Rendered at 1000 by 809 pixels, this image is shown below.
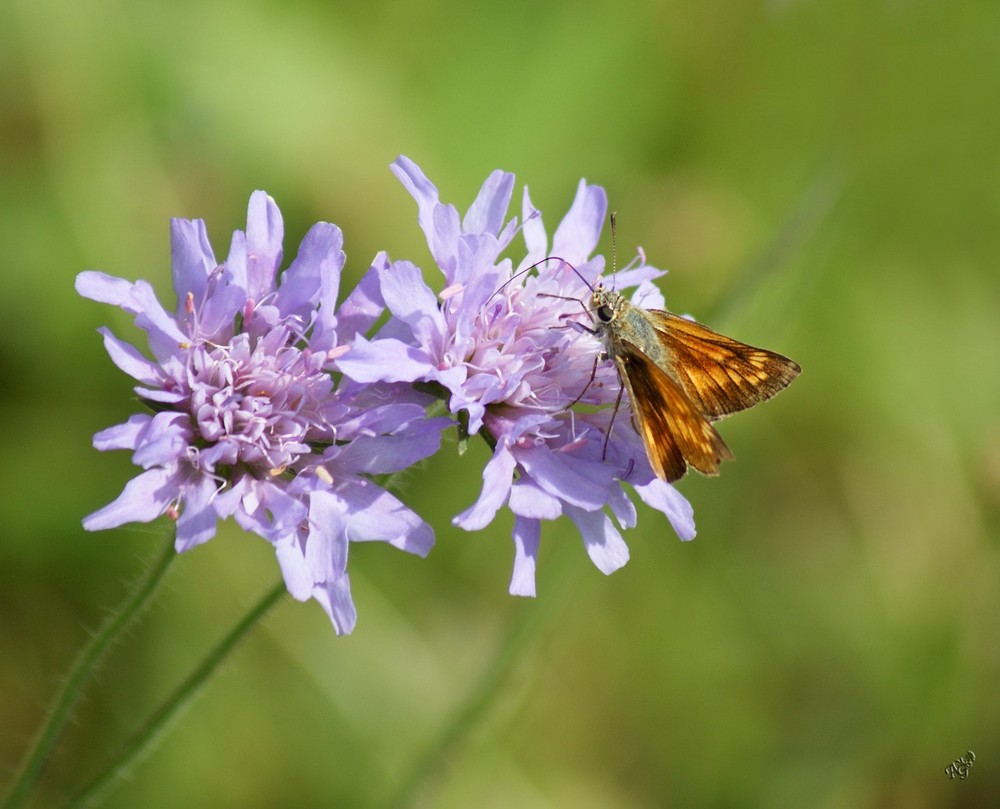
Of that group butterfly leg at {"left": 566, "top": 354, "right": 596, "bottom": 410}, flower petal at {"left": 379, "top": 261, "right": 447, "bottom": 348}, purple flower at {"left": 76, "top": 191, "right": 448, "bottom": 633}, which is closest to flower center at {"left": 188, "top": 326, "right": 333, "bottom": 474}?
purple flower at {"left": 76, "top": 191, "right": 448, "bottom": 633}

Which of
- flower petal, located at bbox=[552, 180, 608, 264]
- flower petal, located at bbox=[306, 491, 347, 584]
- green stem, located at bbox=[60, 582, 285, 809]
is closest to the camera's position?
flower petal, located at bbox=[306, 491, 347, 584]

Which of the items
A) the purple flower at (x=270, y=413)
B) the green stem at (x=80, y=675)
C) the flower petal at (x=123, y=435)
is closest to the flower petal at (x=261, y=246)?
the purple flower at (x=270, y=413)

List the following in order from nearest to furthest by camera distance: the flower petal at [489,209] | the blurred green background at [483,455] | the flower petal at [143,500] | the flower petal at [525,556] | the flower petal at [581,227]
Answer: the flower petal at [143,500] → the flower petal at [525,556] → the flower petal at [489,209] → the flower petal at [581,227] → the blurred green background at [483,455]

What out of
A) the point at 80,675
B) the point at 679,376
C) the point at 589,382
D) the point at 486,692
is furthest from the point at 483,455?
A: the point at 80,675

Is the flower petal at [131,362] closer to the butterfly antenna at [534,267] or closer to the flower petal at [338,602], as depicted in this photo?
the flower petal at [338,602]

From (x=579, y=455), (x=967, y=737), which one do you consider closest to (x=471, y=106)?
(x=579, y=455)

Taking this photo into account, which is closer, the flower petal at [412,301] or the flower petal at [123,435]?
the flower petal at [123,435]

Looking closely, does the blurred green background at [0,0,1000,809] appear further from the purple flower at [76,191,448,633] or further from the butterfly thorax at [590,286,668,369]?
the purple flower at [76,191,448,633]
